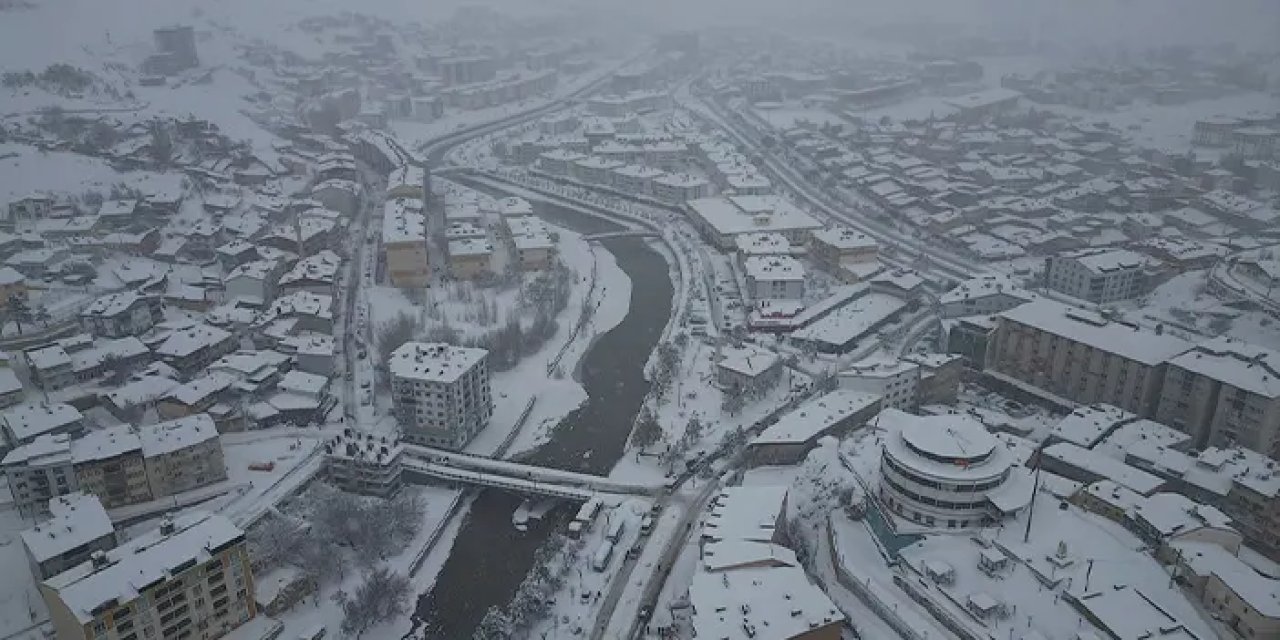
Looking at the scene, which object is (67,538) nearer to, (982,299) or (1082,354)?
(1082,354)

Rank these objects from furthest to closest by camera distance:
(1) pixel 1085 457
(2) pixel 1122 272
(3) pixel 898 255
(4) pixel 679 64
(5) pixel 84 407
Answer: (4) pixel 679 64, (3) pixel 898 255, (2) pixel 1122 272, (5) pixel 84 407, (1) pixel 1085 457

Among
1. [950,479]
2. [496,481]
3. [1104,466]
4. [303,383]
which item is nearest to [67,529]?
[303,383]

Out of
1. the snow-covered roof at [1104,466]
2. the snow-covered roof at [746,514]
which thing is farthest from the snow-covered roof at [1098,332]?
the snow-covered roof at [746,514]

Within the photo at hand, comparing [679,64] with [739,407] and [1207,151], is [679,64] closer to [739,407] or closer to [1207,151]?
[1207,151]

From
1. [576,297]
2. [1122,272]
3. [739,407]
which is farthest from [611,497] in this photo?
[1122,272]

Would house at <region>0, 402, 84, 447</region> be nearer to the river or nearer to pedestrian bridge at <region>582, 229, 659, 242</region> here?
the river

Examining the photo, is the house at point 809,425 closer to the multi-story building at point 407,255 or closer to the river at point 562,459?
the river at point 562,459
